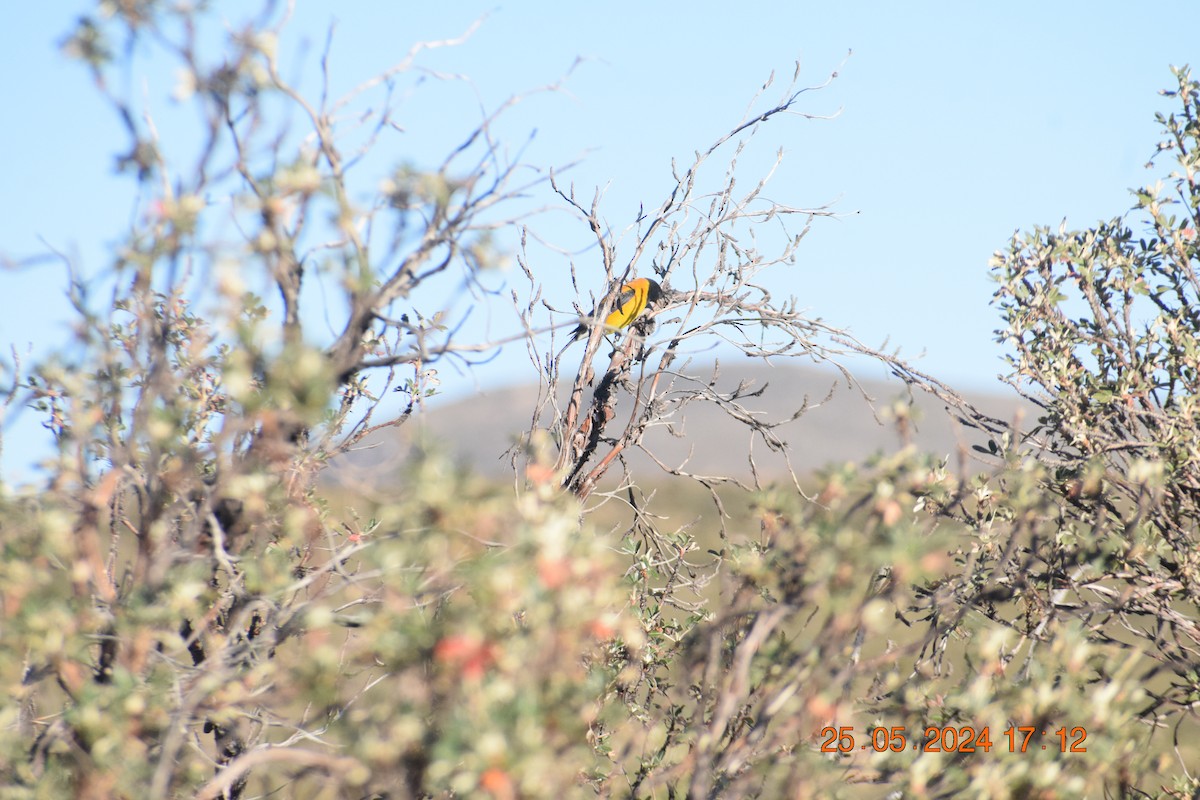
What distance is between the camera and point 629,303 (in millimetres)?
5555

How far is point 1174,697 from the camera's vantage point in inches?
176

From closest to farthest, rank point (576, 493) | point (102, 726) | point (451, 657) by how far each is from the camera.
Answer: point (451, 657)
point (102, 726)
point (576, 493)

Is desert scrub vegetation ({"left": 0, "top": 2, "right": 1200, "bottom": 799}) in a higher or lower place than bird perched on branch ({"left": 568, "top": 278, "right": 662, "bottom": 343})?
lower

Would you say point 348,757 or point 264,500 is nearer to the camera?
point 348,757

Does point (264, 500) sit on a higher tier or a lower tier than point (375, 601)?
higher

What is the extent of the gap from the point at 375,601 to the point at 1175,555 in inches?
154

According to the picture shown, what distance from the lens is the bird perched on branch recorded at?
5555mm

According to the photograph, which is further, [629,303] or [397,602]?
[629,303]

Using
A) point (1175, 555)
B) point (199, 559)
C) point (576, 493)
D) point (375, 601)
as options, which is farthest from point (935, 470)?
point (199, 559)

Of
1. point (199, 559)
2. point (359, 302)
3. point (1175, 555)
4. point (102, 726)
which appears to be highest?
point (359, 302)

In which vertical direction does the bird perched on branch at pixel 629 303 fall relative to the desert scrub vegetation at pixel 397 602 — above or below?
above

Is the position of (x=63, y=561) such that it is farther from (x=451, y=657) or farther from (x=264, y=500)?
(x=451, y=657)

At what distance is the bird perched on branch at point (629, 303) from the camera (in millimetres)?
5555

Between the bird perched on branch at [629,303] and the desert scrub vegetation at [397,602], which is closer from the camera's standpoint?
the desert scrub vegetation at [397,602]
